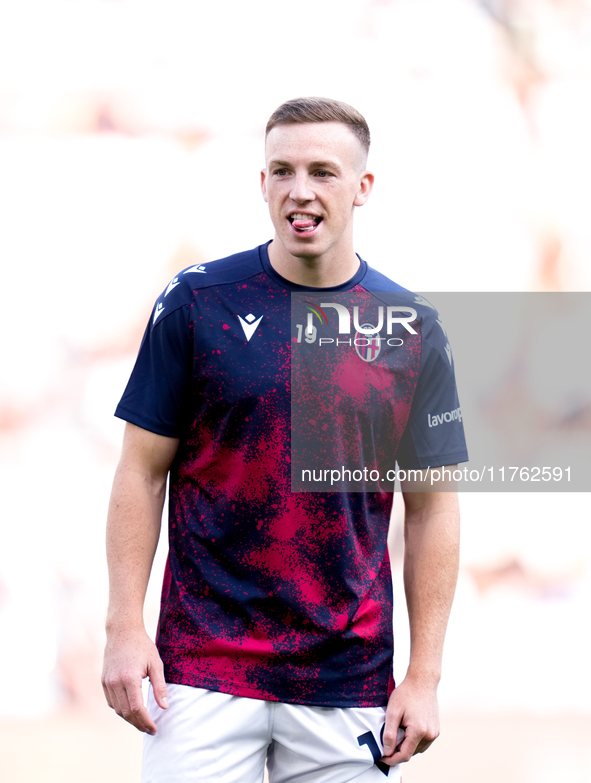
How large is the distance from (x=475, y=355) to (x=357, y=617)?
1.62 m

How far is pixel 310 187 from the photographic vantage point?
1490mm

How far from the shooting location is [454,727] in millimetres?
2850

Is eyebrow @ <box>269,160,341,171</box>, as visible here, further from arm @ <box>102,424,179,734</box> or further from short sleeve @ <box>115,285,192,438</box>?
arm @ <box>102,424,179,734</box>

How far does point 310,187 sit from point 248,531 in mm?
615

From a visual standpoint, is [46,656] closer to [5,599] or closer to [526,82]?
[5,599]

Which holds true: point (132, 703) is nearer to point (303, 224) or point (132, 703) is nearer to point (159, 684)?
point (159, 684)

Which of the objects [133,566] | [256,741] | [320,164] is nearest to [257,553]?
[133,566]

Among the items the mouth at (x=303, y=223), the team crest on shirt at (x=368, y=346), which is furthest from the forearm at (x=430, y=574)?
the mouth at (x=303, y=223)

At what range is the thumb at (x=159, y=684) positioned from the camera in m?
1.38

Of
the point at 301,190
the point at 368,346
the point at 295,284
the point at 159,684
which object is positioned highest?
the point at 301,190

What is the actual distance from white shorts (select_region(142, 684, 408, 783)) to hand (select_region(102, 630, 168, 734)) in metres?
0.04

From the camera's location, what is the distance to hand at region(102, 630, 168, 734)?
137 centimetres

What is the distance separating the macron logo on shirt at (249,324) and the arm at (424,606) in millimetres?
445

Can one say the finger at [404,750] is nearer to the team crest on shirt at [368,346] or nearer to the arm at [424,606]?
the arm at [424,606]
